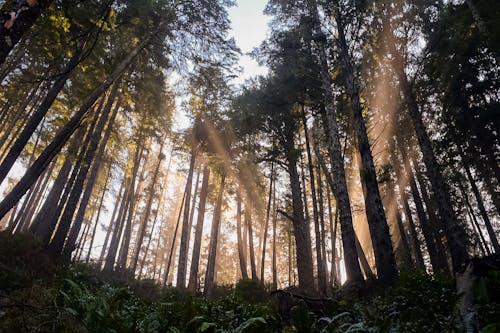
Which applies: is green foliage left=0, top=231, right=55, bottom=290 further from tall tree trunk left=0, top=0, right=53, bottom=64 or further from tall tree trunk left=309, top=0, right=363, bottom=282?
tall tree trunk left=309, top=0, right=363, bottom=282

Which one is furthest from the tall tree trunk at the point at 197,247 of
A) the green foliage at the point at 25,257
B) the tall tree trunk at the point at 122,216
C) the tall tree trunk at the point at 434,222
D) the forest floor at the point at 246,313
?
the tall tree trunk at the point at 434,222

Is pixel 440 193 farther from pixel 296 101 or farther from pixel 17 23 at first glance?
pixel 17 23

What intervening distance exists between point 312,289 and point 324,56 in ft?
30.1

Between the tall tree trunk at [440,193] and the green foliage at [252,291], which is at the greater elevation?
the tall tree trunk at [440,193]

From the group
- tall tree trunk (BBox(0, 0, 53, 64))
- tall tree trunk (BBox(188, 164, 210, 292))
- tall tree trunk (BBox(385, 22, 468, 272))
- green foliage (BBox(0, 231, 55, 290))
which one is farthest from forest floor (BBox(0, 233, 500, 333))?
tall tree trunk (BBox(188, 164, 210, 292))

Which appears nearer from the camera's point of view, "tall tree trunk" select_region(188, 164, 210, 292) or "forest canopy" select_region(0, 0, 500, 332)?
"forest canopy" select_region(0, 0, 500, 332)

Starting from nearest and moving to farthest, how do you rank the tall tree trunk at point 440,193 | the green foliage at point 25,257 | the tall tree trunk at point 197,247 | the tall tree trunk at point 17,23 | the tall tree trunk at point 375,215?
the tall tree trunk at point 17,23 < the tall tree trunk at point 375,215 < the green foliage at point 25,257 < the tall tree trunk at point 440,193 < the tall tree trunk at point 197,247

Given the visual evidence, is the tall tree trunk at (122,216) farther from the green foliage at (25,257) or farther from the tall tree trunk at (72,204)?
the green foliage at (25,257)

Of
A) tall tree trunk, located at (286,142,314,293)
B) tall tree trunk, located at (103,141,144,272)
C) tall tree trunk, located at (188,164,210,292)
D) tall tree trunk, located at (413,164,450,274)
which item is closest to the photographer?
tall tree trunk, located at (286,142,314,293)

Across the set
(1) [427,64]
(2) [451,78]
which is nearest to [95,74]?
(1) [427,64]

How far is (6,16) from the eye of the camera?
Answer: 9.52 feet

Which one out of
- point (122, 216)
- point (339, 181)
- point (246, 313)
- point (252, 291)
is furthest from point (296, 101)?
point (122, 216)

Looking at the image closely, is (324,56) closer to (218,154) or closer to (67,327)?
(218,154)

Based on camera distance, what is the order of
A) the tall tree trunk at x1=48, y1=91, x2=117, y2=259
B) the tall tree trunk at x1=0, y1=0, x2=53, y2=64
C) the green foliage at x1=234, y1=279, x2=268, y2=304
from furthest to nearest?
the green foliage at x1=234, y1=279, x2=268, y2=304 < the tall tree trunk at x1=48, y1=91, x2=117, y2=259 < the tall tree trunk at x1=0, y1=0, x2=53, y2=64
